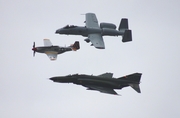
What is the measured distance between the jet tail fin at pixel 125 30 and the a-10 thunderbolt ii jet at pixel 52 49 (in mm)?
10893

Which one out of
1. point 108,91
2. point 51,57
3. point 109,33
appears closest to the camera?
point 108,91

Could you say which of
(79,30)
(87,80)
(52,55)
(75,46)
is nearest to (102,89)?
(87,80)

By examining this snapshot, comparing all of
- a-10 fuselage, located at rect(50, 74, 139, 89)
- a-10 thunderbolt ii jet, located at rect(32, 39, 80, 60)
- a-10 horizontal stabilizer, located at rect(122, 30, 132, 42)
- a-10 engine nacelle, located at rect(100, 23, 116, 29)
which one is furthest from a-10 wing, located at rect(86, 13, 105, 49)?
a-10 fuselage, located at rect(50, 74, 139, 89)

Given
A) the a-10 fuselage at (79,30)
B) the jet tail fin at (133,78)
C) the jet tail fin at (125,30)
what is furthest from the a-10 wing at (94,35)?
the jet tail fin at (133,78)

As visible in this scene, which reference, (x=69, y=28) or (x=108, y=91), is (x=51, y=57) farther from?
(x=108, y=91)

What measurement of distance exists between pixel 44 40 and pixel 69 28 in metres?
6.74

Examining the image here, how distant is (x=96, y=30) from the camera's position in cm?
9694

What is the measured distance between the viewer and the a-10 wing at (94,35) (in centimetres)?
9372

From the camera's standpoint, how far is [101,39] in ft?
314

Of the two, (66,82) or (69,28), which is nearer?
(66,82)

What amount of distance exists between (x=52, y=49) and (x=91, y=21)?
12672 millimetres

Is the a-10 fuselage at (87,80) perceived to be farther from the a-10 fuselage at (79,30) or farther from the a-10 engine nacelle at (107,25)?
the a-10 engine nacelle at (107,25)

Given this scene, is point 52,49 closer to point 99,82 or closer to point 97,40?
point 97,40

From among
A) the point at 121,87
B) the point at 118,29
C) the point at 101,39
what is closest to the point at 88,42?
the point at 101,39
